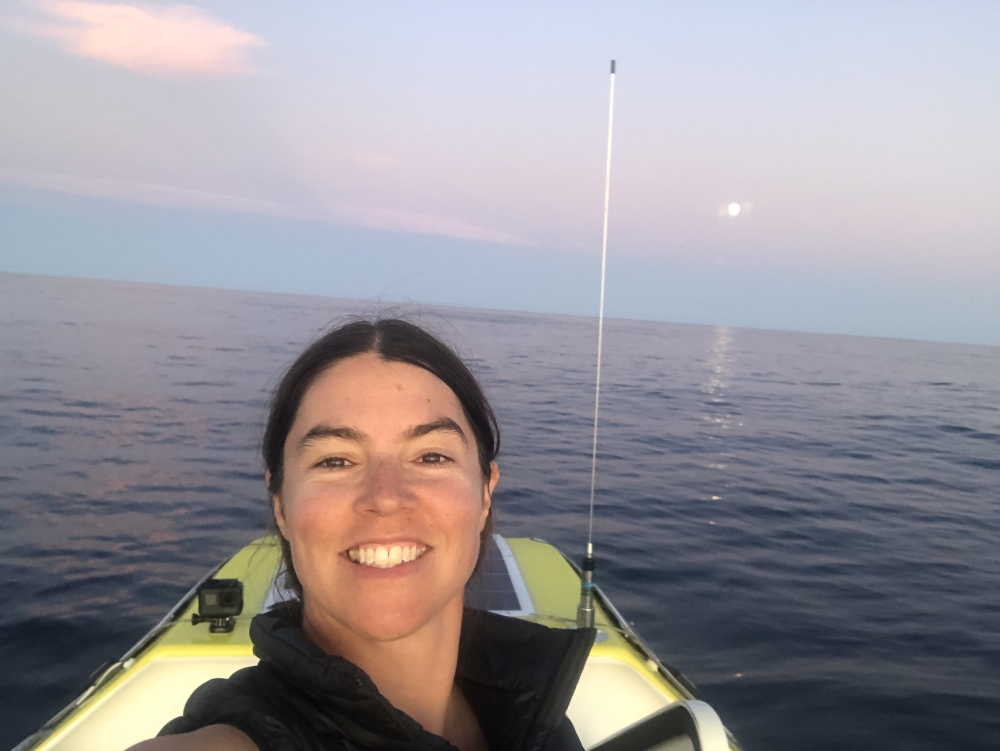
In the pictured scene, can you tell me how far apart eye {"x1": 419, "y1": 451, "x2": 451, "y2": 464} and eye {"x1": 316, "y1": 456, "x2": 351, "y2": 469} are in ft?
0.70

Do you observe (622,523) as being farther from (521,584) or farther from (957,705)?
(521,584)

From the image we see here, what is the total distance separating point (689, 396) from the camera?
27906mm

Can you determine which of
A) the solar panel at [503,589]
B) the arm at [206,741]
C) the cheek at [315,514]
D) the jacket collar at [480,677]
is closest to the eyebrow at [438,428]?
the cheek at [315,514]

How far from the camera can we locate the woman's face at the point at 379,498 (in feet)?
5.25

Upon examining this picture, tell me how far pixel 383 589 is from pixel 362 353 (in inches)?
28.2

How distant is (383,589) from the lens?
5.21 ft

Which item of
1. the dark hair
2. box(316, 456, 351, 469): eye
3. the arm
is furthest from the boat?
the arm

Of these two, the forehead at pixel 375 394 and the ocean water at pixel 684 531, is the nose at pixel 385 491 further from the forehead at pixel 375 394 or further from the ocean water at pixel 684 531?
the ocean water at pixel 684 531

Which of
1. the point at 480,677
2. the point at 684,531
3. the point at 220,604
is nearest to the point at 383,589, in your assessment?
the point at 480,677

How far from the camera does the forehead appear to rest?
69.4 inches

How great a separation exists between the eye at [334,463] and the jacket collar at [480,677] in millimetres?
415

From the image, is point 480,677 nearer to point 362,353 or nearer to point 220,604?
point 362,353

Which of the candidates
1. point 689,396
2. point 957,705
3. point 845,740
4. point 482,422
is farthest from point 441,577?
point 689,396

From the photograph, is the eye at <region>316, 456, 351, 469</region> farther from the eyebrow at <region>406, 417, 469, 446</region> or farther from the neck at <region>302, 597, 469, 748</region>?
the neck at <region>302, 597, 469, 748</region>
